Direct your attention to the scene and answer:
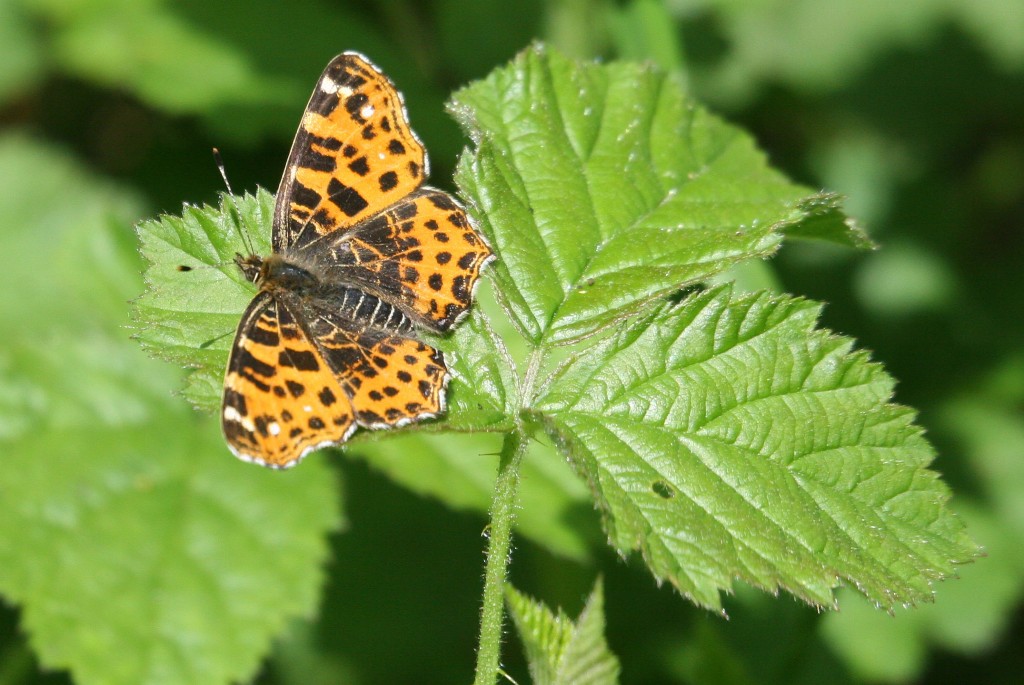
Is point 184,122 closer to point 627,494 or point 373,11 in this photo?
point 373,11

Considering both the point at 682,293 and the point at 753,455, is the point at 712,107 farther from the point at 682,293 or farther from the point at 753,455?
the point at 753,455

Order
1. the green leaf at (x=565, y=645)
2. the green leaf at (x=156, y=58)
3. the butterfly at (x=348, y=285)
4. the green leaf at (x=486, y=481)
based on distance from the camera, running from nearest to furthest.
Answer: the green leaf at (x=565, y=645) → the butterfly at (x=348, y=285) → the green leaf at (x=486, y=481) → the green leaf at (x=156, y=58)

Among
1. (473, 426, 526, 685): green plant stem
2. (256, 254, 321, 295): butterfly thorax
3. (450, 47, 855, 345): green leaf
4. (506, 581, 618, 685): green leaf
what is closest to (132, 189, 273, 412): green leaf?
(256, 254, 321, 295): butterfly thorax

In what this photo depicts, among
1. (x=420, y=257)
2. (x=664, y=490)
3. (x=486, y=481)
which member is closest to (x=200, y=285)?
(x=420, y=257)

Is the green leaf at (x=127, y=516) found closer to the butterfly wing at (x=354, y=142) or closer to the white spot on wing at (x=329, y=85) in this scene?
the butterfly wing at (x=354, y=142)

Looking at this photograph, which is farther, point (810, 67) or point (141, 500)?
point (810, 67)

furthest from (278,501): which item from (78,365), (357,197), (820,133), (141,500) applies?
(820,133)

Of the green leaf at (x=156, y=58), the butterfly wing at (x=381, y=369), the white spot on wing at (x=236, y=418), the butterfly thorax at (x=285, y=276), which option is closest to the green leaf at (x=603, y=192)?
the butterfly wing at (x=381, y=369)
